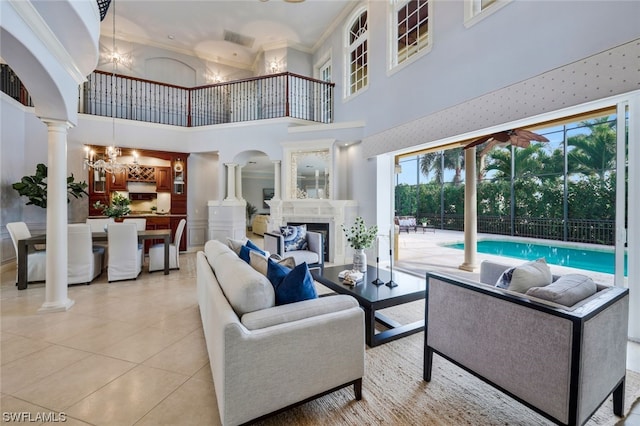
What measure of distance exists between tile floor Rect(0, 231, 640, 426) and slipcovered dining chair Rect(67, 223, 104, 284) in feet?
1.56

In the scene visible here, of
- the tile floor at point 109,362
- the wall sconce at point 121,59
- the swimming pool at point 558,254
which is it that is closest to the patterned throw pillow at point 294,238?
the tile floor at point 109,362

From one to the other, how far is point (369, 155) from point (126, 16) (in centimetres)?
670

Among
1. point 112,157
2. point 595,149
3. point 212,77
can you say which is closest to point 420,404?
point 112,157

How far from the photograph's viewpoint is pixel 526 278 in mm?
1640

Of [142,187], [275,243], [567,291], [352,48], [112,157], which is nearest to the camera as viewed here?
[567,291]

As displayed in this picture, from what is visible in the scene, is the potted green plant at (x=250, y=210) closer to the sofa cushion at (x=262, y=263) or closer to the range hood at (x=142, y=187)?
the range hood at (x=142, y=187)

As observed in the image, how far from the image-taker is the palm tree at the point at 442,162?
1288 cm

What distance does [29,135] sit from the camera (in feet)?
17.7

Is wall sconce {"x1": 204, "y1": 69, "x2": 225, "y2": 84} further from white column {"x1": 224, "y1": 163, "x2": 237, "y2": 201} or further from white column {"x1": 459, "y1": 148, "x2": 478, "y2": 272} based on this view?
white column {"x1": 459, "y1": 148, "x2": 478, "y2": 272}

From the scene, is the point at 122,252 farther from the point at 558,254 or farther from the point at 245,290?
the point at 558,254

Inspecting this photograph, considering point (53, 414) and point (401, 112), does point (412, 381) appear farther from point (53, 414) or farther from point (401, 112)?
point (401, 112)

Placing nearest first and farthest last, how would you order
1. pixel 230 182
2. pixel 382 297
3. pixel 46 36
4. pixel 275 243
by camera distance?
pixel 382 297 < pixel 46 36 < pixel 275 243 < pixel 230 182

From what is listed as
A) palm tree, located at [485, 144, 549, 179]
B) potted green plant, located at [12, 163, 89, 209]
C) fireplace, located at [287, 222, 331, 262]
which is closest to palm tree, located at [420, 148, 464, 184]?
palm tree, located at [485, 144, 549, 179]

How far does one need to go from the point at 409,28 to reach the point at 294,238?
4118 millimetres
